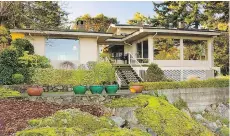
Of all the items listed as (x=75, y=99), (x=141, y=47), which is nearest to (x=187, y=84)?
(x=75, y=99)

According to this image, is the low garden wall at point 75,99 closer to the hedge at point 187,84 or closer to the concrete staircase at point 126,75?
the hedge at point 187,84

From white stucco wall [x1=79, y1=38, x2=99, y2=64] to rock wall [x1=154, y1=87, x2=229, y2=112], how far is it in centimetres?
836

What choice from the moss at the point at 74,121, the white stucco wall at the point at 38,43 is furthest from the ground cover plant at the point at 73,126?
the white stucco wall at the point at 38,43

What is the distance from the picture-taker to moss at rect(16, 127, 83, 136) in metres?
7.06

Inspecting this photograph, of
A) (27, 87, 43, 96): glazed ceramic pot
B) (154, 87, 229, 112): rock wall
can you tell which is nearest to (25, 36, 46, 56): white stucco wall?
(27, 87, 43, 96): glazed ceramic pot

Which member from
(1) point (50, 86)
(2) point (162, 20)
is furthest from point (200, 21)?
(1) point (50, 86)

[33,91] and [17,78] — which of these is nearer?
[33,91]

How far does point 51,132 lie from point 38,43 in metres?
15.2

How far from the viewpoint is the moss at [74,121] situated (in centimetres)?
800

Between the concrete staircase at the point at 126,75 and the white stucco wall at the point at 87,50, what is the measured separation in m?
2.14

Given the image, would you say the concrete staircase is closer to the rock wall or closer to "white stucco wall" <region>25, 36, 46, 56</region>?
the rock wall

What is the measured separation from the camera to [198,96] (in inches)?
662

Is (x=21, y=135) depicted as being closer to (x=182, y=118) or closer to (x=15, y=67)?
(x=182, y=118)

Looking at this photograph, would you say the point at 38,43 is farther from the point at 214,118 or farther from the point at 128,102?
the point at 214,118
